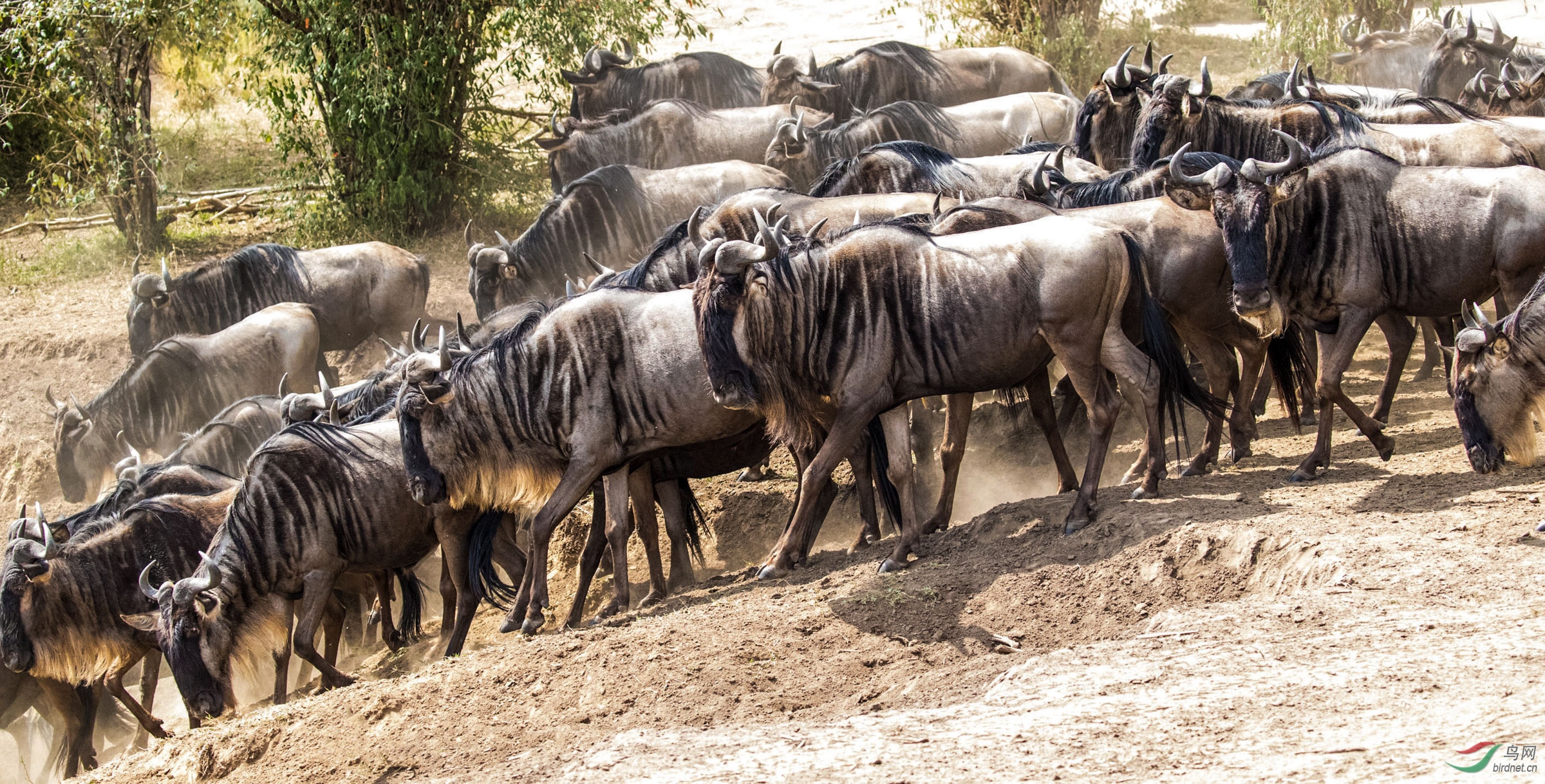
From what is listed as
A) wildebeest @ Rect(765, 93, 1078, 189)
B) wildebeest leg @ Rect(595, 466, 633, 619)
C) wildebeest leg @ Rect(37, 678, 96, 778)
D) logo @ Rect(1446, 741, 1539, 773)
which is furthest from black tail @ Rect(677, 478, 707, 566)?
logo @ Rect(1446, 741, 1539, 773)

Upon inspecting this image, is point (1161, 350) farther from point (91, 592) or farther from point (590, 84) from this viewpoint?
point (590, 84)

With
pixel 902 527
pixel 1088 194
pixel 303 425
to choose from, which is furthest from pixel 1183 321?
pixel 303 425

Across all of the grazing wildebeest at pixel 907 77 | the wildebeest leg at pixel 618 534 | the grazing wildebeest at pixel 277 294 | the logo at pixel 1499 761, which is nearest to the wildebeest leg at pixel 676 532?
the wildebeest leg at pixel 618 534

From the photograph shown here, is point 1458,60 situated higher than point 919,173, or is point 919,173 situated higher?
point 919,173

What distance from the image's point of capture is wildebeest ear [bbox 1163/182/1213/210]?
7.15 meters

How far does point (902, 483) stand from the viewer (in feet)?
22.5

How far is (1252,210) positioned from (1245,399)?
1.35m

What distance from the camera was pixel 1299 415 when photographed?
8273 millimetres

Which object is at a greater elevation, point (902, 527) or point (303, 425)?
point (303, 425)

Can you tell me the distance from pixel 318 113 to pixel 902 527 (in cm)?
1477

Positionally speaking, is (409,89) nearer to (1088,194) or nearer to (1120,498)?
(1088,194)

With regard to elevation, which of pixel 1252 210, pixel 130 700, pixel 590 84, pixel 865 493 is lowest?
pixel 130 700

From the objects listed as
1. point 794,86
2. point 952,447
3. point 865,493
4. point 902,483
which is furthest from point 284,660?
point 794,86

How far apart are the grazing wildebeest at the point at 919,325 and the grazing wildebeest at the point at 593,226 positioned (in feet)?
15.4
